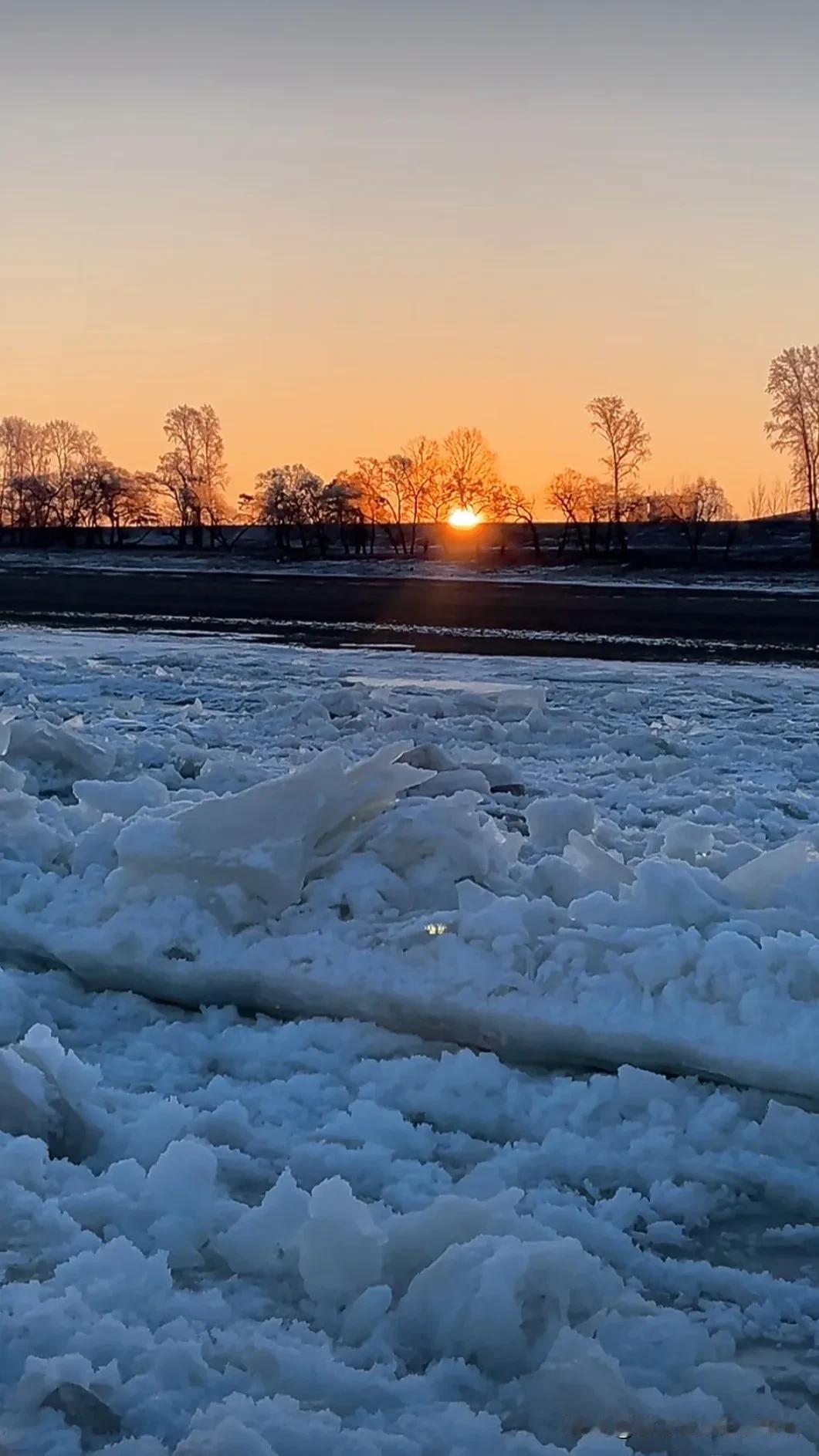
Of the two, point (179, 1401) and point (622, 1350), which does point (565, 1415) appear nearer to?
point (622, 1350)

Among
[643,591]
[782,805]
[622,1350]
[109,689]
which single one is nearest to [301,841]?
[622,1350]

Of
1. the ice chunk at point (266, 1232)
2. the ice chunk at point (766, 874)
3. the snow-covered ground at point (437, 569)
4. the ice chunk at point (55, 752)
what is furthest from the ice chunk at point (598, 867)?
the snow-covered ground at point (437, 569)

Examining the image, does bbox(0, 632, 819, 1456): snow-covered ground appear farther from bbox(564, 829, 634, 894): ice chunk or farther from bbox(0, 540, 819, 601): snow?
bbox(0, 540, 819, 601): snow

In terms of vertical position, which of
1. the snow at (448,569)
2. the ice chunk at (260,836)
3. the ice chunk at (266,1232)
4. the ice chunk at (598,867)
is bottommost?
the ice chunk at (266,1232)

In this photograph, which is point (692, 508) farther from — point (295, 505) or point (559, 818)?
point (559, 818)

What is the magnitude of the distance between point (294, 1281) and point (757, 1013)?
1.65 metres

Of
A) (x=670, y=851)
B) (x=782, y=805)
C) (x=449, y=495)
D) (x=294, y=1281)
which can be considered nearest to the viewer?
(x=294, y=1281)

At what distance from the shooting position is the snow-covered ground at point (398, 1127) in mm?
2451

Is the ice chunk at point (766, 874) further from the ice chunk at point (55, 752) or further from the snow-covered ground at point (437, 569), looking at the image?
the snow-covered ground at point (437, 569)

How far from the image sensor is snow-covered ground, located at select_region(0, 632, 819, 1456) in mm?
2451

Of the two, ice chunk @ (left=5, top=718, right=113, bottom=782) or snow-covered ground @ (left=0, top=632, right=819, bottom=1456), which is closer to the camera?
snow-covered ground @ (left=0, top=632, right=819, bottom=1456)

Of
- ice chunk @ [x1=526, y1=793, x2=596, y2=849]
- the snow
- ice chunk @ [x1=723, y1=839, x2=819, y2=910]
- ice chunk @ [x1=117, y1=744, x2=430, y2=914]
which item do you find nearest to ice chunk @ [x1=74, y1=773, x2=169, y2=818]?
ice chunk @ [x1=117, y1=744, x2=430, y2=914]

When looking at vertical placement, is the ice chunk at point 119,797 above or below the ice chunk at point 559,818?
above

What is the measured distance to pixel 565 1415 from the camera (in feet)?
7.92
